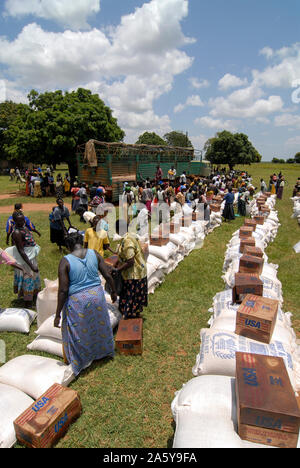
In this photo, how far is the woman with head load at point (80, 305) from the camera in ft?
9.02

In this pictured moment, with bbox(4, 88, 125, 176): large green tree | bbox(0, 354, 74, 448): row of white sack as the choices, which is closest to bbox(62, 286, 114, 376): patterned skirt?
bbox(0, 354, 74, 448): row of white sack

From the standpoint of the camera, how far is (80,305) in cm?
283

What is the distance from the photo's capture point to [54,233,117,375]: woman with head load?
2.75 meters

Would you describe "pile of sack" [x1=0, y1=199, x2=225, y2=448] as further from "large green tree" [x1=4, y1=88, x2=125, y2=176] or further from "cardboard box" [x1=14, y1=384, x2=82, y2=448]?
"large green tree" [x1=4, y1=88, x2=125, y2=176]

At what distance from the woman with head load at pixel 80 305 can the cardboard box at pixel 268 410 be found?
1.58m

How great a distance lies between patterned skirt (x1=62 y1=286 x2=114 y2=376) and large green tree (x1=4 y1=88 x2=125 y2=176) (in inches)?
556

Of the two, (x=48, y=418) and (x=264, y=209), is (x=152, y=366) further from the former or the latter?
(x=264, y=209)

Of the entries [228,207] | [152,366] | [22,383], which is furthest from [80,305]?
[228,207]

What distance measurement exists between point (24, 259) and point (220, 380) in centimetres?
323

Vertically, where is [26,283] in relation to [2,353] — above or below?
above

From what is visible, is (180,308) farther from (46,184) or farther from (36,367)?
(46,184)

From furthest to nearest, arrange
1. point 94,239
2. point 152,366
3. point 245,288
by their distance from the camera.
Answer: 1. point 94,239
2. point 245,288
3. point 152,366
